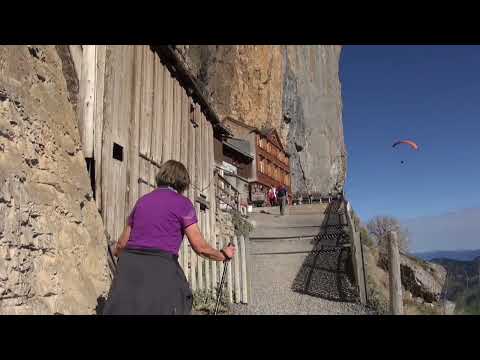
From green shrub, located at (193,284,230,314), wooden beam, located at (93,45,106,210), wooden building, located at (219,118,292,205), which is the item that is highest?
wooden building, located at (219,118,292,205)

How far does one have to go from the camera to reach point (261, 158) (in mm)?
38969

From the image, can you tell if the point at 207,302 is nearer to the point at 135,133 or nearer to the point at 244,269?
the point at 244,269

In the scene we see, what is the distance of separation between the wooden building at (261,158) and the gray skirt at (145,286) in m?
29.0

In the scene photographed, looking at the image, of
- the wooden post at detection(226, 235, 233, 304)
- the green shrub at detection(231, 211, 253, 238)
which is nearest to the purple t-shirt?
the wooden post at detection(226, 235, 233, 304)

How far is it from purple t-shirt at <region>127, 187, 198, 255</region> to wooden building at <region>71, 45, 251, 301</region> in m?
2.58

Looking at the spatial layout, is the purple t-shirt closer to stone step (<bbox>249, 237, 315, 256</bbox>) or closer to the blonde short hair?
the blonde short hair

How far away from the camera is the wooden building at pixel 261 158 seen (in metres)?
36.5

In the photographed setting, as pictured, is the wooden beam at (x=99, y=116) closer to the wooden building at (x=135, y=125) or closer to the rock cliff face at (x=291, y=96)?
the wooden building at (x=135, y=125)

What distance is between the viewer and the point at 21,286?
2.84 meters

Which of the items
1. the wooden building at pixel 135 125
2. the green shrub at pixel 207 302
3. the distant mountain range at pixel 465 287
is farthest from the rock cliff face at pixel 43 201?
the distant mountain range at pixel 465 287

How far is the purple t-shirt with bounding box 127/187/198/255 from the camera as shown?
9.43 ft

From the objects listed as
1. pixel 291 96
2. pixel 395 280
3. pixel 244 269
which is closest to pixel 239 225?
pixel 244 269
